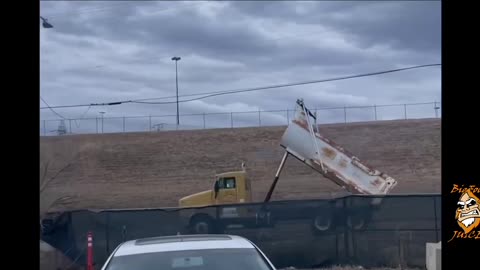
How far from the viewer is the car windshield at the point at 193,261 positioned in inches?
279

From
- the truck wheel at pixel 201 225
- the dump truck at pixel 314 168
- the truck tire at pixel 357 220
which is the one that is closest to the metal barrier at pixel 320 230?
the truck tire at pixel 357 220

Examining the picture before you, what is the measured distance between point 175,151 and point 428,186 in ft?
61.7

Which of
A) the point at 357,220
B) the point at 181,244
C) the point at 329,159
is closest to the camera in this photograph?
the point at 181,244

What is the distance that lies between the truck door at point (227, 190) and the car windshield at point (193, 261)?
27.0 m

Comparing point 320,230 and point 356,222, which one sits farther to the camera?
point 356,222

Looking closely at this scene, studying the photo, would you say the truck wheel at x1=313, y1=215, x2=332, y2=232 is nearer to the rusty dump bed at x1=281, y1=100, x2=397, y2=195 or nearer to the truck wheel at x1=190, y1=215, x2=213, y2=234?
the truck wheel at x1=190, y1=215, x2=213, y2=234

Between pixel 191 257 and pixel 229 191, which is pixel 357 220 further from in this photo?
pixel 229 191

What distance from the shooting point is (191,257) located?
717 centimetres

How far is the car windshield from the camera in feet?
23.3

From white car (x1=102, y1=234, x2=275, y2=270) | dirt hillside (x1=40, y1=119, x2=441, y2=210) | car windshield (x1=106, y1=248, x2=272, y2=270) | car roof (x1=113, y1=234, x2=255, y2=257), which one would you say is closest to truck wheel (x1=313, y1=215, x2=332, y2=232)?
car roof (x1=113, y1=234, x2=255, y2=257)

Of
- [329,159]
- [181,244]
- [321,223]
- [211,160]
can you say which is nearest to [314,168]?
[329,159]

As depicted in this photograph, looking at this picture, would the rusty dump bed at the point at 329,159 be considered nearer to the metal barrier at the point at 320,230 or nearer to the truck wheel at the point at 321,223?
the metal barrier at the point at 320,230

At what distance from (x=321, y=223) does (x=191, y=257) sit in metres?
12.7

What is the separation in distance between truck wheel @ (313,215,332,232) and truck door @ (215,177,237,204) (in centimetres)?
1460
